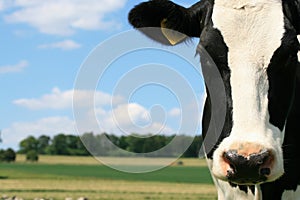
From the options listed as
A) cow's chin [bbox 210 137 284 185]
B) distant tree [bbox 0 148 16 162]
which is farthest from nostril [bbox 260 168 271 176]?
distant tree [bbox 0 148 16 162]

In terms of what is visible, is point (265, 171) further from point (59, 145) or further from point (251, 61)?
point (59, 145)

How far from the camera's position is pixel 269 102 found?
428cm

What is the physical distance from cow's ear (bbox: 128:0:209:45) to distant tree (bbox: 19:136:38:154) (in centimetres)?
13201

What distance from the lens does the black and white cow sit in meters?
3.90

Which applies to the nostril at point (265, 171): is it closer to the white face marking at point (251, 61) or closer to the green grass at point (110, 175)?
the white face marking at point (251, 61)

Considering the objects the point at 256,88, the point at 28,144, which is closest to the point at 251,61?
the point at 256,88

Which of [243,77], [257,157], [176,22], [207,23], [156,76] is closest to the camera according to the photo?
[257,157]

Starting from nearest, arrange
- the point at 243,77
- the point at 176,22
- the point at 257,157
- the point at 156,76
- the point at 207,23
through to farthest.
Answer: the point at 257,157, the point at 243,77, the point at 207,23, the point at 176,22, the point at 156,76

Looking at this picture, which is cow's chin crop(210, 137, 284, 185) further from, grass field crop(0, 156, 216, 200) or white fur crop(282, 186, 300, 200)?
grass field crop(0, 156, 216, 200)

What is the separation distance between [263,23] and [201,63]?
0.69 m

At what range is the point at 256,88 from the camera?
4.23 meters

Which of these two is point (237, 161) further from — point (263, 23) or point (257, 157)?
point (263, 23)

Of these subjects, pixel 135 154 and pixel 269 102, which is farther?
pixel 135 154

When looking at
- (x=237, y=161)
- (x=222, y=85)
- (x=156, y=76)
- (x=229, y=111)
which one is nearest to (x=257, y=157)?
(x=237, y=161)
